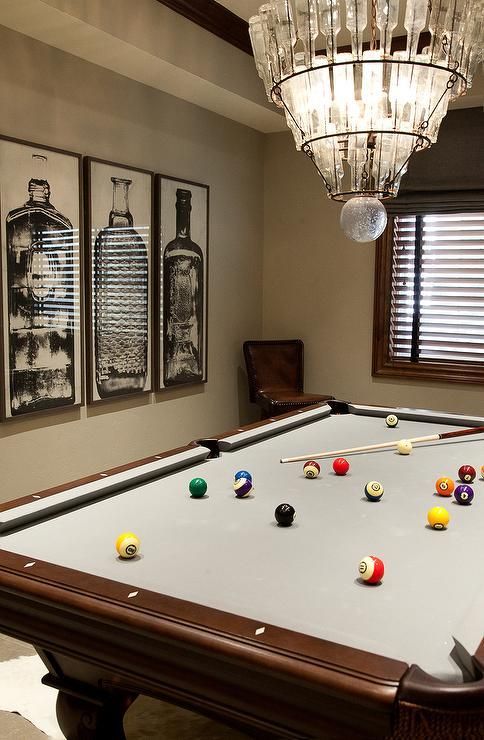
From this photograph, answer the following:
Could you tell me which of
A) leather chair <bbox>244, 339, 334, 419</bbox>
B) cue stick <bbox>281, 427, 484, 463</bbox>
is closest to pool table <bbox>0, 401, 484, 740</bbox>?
cue stick <bbox>281, 427, 484, 463</bbox>

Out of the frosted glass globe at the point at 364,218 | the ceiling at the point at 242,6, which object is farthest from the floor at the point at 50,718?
the ceiling at the point at 242,6

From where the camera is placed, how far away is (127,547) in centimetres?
149

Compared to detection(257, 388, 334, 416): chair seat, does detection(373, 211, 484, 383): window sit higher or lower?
higher

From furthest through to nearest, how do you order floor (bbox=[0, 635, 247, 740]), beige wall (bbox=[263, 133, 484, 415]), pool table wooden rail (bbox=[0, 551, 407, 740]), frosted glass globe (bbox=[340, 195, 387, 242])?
beige wall (bbox=[263, 133, 484, 415])
frosted glass globe (bbox=[340, 195, 387, 242])
floor (bbox=[0, 635, 247, 740])
pool table wooden rail (bbox=[0, 551, 407, 740])

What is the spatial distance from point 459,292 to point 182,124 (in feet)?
7.49

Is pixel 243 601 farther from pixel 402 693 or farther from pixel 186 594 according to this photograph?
pixel 402 693

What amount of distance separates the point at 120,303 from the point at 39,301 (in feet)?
2.09

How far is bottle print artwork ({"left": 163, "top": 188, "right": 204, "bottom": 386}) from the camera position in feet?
14.6

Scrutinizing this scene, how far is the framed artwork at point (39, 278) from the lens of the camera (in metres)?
3.31

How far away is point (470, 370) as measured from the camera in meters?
4.91

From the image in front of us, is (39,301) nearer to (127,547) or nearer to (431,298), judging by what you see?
(127,547)

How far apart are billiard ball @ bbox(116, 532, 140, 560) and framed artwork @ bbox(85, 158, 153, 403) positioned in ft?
7.98

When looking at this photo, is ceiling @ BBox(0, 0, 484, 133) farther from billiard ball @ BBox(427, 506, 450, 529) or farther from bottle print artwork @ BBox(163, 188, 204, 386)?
billiard ball @ BBox(427, 506, 450, 529)

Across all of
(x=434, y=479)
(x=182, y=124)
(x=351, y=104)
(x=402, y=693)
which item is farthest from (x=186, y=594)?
(x=182, y=124)
